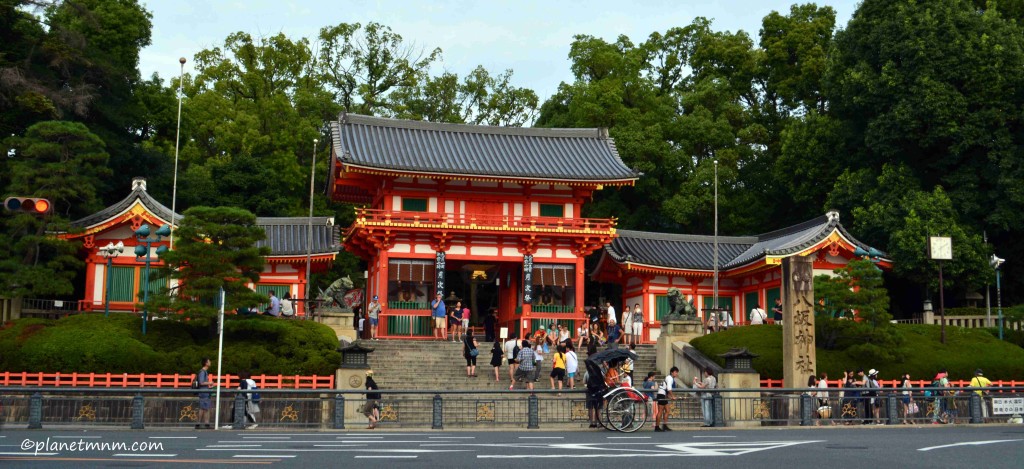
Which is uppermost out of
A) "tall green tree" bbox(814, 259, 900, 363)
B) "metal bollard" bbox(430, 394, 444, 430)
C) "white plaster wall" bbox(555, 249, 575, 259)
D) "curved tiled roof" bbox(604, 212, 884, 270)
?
"curved tiled roof" bbox(604, 212, 884, 270)

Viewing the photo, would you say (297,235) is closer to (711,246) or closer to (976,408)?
(711,246)

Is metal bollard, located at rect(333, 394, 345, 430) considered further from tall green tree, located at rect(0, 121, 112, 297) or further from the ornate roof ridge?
the ornate roof ridge

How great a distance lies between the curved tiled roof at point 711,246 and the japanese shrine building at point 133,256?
12.6 metres

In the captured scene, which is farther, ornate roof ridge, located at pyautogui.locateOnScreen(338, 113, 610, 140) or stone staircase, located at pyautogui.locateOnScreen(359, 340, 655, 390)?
ornate roof ridge, located at pyautogui.locateOnScreen(338, 113, 610, 140)

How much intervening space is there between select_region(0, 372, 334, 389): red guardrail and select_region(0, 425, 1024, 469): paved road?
623cm

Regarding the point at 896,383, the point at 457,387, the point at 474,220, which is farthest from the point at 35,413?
the point at 896,383

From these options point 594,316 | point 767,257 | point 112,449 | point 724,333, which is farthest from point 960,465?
point 594,316

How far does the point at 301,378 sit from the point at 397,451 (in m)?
12.5

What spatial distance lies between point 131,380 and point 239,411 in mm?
6819

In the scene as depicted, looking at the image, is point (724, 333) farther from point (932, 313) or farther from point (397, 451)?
point (397, 451)

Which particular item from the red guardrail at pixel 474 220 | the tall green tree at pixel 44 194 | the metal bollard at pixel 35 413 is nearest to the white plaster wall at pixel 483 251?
the red guardrail at pixel 474 220

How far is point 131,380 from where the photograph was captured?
26953 millimetres

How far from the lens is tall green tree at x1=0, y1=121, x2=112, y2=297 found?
3098 centimetres

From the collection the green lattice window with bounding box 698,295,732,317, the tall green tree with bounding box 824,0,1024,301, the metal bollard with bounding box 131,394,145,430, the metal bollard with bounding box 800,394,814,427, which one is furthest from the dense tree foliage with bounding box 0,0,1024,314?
the metal bollard with bounding box 800,394,814,427
